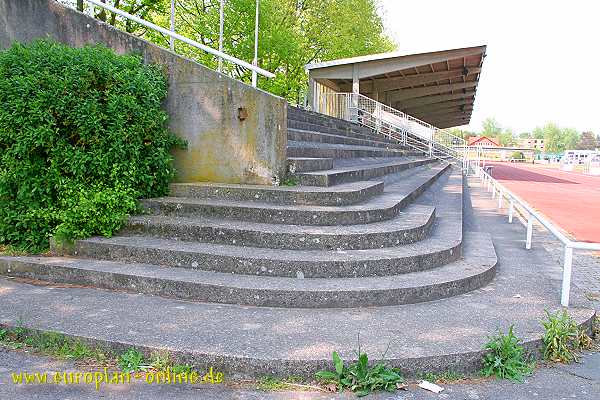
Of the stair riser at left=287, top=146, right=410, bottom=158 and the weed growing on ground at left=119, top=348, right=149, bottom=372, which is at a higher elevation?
the stair riser at left=287, top=146, right=410, bottom=158

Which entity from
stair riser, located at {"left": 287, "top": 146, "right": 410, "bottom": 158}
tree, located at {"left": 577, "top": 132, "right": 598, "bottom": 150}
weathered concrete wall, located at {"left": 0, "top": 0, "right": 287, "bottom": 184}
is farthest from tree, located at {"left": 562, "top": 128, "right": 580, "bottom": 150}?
weathered concrete wall, located at {"left": 0, "top": 0, "right": 287, "bottom": 184}

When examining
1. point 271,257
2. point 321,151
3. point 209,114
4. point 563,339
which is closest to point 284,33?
point 321,151

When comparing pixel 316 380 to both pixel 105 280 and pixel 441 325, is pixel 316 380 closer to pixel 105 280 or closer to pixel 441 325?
pixel 441 325

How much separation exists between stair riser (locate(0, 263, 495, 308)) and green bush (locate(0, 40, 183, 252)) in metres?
0.81

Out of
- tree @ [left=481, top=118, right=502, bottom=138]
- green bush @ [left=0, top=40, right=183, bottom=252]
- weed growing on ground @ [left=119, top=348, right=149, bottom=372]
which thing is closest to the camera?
weed growing on ground @ [left=119, top=348, right=149, bottom=372]

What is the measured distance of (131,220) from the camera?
5.34m

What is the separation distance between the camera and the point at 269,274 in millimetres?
4418

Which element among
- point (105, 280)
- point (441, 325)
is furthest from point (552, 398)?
point (105, 280)

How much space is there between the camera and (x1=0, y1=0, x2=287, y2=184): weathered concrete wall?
5934 mm

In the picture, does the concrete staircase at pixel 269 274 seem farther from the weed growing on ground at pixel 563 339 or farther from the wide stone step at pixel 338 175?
the weed growing on ground at pixel 563 339

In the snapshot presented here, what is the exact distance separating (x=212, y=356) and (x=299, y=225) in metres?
2.28

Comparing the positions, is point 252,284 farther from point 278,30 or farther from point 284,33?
point 284,33

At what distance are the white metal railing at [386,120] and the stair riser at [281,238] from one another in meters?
15.2

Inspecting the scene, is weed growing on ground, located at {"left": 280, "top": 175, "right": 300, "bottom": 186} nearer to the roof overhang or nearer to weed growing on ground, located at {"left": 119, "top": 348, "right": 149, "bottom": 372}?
weed growing on ground, located at {"left": 119, "top": 348, "right": 149, "bottom": 372}
